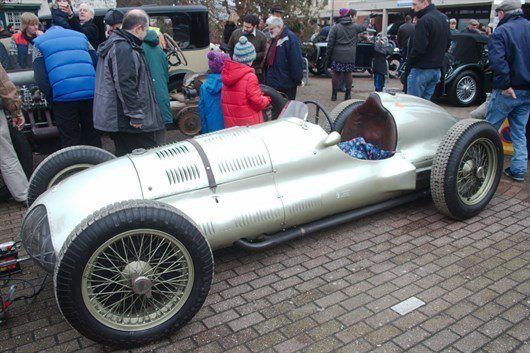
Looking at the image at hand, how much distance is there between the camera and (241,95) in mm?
4289

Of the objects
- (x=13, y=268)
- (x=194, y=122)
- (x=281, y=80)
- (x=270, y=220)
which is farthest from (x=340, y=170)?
(x=194, y=122)

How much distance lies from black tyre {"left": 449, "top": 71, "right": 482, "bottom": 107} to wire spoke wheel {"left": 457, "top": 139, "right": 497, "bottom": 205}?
546cm

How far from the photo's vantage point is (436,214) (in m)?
4.27

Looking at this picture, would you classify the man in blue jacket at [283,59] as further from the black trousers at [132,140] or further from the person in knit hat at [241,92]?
the black trousers at [132,140]

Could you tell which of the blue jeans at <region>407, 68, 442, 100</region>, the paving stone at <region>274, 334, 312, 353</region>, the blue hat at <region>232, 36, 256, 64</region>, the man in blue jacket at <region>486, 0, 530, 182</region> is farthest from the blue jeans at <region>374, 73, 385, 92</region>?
the paving stone at <region>274, 334, 312, 353</region>

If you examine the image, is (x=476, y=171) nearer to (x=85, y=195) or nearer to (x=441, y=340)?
(x=441, y=340)

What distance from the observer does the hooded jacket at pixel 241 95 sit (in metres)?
4.25

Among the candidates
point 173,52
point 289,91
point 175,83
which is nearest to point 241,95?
point 289,91

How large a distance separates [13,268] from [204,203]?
1.23m

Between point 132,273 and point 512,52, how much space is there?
439cm

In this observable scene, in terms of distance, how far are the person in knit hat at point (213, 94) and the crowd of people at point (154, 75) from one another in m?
0.01

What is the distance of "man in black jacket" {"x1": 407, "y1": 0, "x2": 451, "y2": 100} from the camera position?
590cm

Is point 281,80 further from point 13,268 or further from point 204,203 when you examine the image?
point 13,268

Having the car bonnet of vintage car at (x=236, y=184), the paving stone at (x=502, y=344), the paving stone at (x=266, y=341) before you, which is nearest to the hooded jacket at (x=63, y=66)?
the car bonnet of vintage car at (x=236, y=184)
